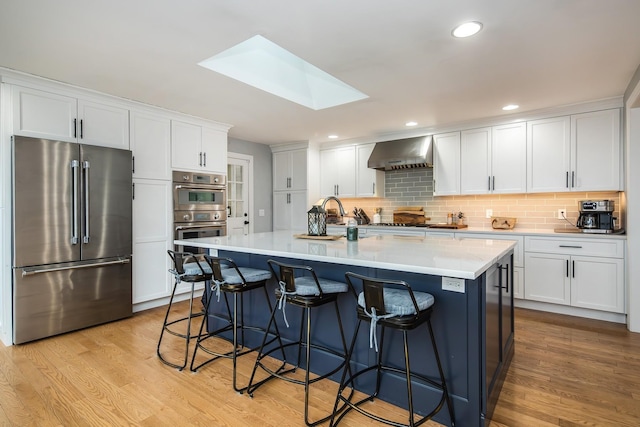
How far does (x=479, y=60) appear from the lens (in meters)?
2.62

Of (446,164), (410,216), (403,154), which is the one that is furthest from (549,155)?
(410,216)

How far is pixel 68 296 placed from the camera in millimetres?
3186

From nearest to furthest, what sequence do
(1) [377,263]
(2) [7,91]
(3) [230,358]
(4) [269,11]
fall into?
1. (1) [377,263]
2. (4) [269,11]
3. (3) [230,358]
4. (2) [7,91]

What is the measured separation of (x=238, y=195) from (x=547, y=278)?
177 inches

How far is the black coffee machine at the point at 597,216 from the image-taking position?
3.58m

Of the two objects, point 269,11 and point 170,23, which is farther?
point 170,23

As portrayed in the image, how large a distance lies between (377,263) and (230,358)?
156 cm

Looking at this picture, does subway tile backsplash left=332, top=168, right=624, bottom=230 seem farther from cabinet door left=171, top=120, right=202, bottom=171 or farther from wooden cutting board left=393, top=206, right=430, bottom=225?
cabinet door left=171, top=120, right=202, bottom=171

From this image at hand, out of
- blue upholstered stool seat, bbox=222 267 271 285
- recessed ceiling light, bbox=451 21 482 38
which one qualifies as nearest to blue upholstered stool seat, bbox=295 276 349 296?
blue upholstered stool seat, bbox=222 267 271 285

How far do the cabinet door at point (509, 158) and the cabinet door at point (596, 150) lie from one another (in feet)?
1.61

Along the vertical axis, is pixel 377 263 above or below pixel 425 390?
above

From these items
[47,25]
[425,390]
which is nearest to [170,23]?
[47,25]

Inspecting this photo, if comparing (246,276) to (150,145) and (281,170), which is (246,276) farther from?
(281,170)

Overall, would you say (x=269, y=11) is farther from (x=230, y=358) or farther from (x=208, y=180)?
(x=208, y=180)
